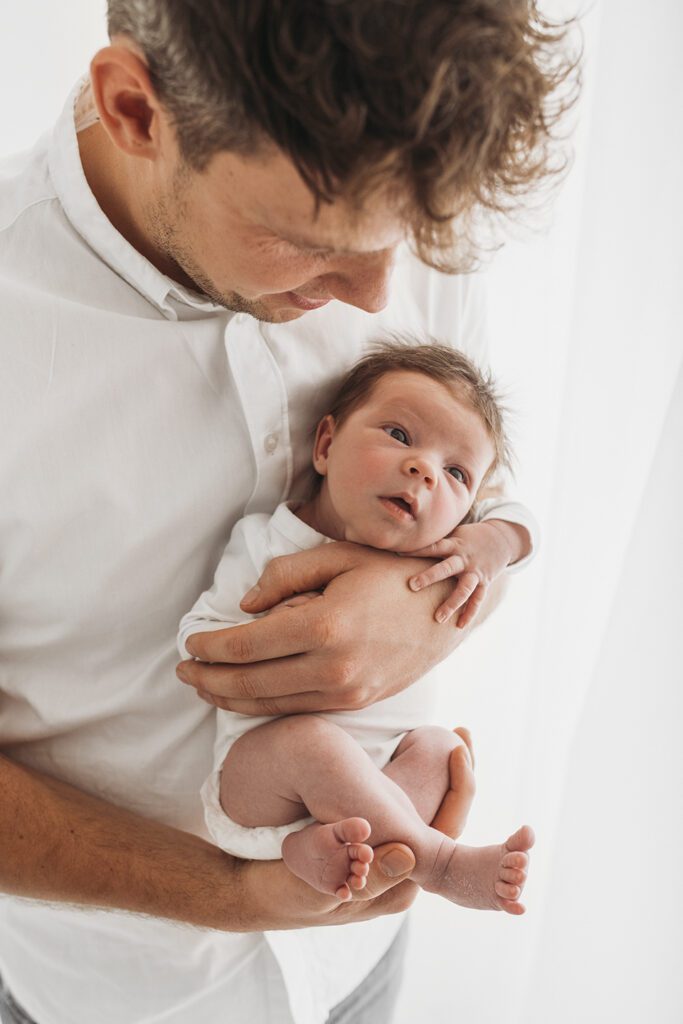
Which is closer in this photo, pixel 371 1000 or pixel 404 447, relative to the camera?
pixel 404 447

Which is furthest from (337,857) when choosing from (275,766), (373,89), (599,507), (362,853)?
(599,507)

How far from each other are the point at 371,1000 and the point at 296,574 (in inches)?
30.0

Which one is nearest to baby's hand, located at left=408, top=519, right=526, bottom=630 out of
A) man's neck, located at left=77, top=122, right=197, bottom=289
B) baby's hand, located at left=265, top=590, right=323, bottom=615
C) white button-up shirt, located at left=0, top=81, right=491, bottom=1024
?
baby's hand, located at left=265, top=590, right=323, bottom=615

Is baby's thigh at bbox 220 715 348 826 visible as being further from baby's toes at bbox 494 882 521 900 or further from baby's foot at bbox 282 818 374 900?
baby's toes at bbox 494 882 521 900

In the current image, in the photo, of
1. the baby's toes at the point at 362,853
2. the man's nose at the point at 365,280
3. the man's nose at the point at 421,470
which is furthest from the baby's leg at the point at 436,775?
the man's nose at the point at 365,280

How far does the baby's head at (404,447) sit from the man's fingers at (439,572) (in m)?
0.04

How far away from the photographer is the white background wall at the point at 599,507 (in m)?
1.45

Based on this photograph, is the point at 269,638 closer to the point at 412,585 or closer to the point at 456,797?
the point at 412,585

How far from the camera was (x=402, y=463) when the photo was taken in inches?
46.0

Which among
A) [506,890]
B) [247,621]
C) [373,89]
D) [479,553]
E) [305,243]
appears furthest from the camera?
[479,553]

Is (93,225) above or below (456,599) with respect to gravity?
above

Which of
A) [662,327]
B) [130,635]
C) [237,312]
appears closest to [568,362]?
[662,327]

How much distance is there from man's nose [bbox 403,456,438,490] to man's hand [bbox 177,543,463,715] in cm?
11

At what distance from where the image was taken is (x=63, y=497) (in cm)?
106
